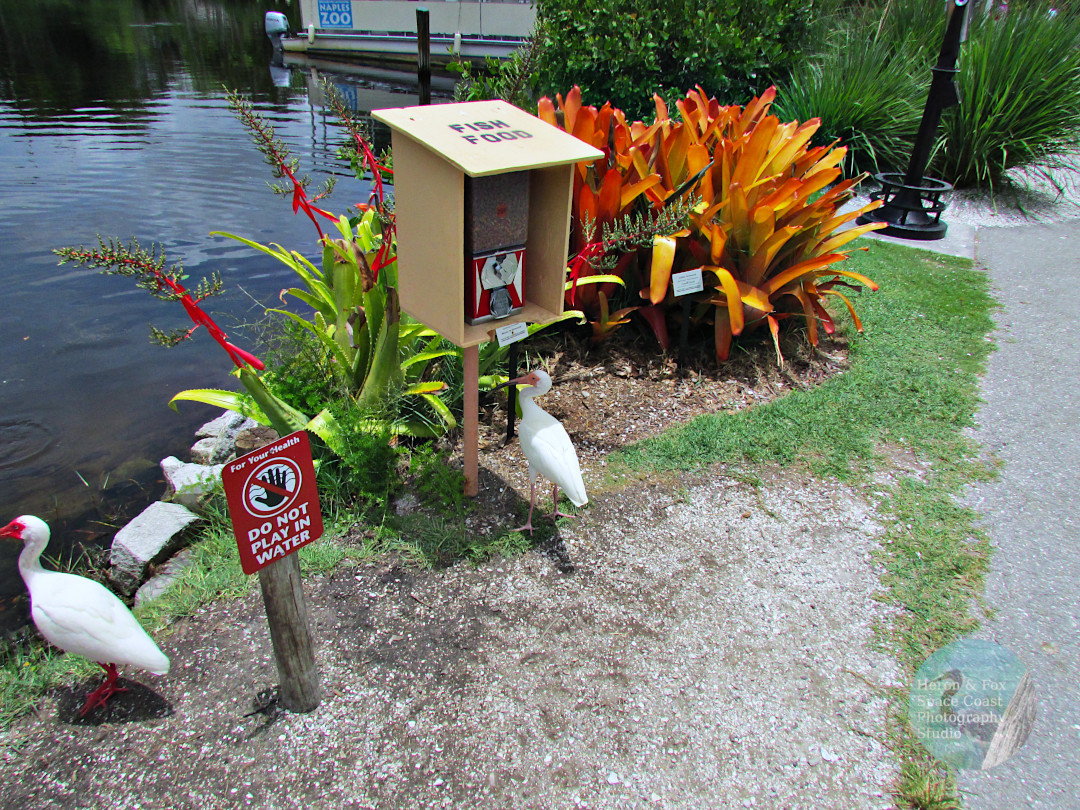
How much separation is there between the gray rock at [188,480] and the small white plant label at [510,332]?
1.71m

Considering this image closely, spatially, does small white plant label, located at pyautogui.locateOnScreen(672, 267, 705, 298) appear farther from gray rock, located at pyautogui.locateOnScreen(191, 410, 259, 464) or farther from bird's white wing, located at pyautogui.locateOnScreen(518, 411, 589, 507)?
gray rock, located at pyautogui.locateOnScreen(191, 410, 259, 464)

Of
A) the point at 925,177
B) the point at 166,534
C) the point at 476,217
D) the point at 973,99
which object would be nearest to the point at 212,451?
the point at 166,534

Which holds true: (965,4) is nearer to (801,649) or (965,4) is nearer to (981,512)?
(981,512)

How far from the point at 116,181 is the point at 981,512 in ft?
32.0

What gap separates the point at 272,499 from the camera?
2180 millimetres

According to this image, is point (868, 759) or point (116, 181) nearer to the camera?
point (868, 759)

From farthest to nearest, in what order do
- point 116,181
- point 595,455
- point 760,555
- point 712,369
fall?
point 116,181
point 712,369
point 595,455
point 760,555

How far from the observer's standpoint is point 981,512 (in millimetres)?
3631

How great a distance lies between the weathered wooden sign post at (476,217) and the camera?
2768 millimetres

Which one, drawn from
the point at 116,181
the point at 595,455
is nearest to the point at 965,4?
the point at 595,455

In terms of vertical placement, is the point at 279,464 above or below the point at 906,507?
above

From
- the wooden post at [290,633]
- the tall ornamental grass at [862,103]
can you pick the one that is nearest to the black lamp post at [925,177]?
the tall ornamental grass at [862,103]

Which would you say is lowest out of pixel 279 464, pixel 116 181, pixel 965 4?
pixel 116 181

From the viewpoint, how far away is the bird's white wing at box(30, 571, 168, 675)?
2389 millimetres
